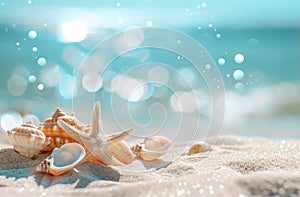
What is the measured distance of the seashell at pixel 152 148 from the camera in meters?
2.60

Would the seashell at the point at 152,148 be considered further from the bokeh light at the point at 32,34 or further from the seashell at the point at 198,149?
the bokeh light at the point at 32,34

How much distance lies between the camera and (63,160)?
207 cm

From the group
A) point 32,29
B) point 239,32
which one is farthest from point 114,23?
point 239,32

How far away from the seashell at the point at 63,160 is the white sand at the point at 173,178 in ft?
0.12

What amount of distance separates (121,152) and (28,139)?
50 centimetres

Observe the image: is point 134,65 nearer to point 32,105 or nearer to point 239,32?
point 32,105

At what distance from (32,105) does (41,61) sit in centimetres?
352

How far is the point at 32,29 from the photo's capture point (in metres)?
16.0

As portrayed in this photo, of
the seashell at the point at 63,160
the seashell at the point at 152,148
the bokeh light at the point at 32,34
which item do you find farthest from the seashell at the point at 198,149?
the bokeh light at the point at 32,34

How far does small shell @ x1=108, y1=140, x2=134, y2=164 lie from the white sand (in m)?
0.05

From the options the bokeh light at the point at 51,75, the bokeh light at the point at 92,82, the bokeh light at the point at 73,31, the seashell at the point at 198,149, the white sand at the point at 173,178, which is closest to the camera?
the white sand at the point at 173,178

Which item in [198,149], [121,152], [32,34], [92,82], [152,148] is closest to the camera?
[121,152]

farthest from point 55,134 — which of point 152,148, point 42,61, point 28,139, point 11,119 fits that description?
point 42,61

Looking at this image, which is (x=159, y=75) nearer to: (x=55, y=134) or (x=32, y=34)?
(x=55, y=134)
